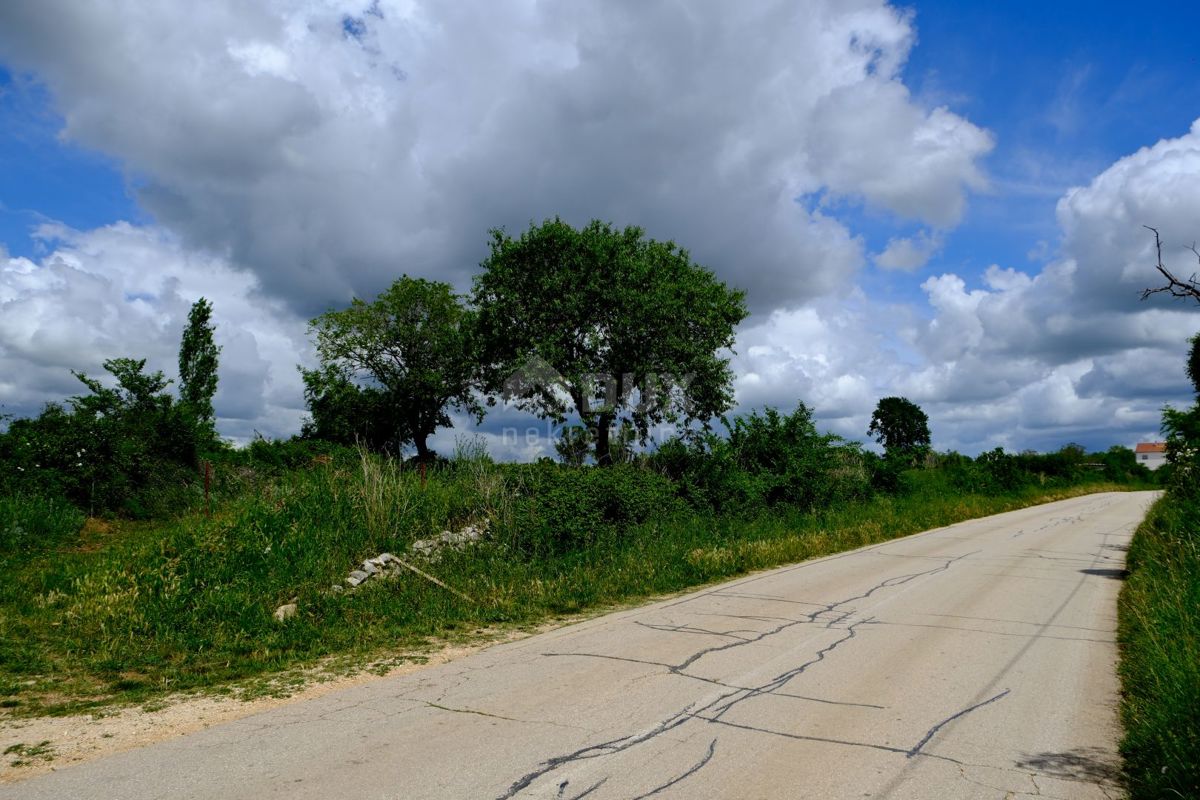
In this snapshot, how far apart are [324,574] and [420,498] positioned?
312 centimetres

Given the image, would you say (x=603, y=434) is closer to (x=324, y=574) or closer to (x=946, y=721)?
(x=324, y=574)

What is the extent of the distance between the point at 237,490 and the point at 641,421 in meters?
13.6

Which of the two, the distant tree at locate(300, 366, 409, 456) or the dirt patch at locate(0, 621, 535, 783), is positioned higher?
the distant tree at locate(300, 366, 409, 456)

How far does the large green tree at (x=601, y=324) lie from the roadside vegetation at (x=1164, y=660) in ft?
47.5

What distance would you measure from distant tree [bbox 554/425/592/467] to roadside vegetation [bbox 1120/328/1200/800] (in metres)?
13.3

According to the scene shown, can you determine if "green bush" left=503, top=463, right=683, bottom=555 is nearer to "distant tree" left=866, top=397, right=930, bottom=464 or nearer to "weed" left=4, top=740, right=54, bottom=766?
"weed" left=4, top=740, right=54, bottom=766

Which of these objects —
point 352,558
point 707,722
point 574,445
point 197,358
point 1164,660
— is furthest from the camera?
point 197,358

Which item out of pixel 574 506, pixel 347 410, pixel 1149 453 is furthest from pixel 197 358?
pixel 1149 453

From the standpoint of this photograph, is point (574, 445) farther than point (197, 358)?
No

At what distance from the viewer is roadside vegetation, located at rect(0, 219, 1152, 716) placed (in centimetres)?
891

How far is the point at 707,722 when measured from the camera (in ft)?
18.7

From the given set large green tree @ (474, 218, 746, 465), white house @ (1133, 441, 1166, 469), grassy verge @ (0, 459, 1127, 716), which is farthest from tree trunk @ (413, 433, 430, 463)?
white house @ (1133, 441, 1166, 469)

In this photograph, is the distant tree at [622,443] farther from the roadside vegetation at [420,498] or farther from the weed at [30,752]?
the weed at [30,752]

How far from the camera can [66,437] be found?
61.6ft
